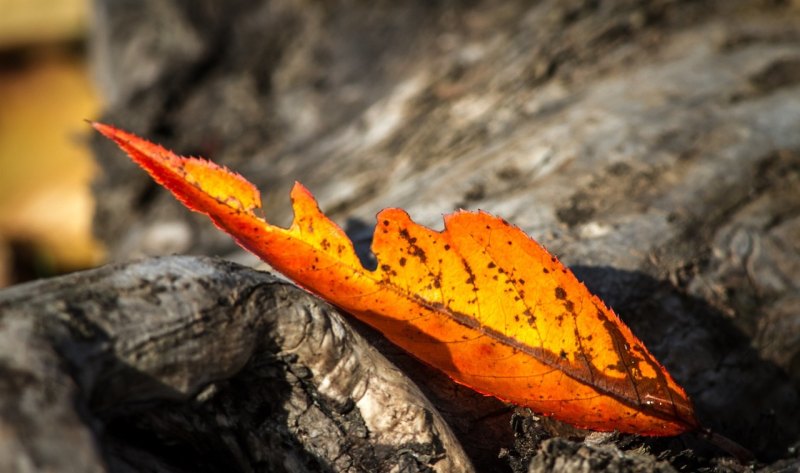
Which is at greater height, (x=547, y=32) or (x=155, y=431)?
(x=547, y=32)

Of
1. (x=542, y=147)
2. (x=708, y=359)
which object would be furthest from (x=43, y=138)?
(x=708, y=359)

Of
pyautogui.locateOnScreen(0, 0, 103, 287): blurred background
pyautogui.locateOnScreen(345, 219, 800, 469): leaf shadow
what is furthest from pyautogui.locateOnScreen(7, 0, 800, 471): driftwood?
pyautogui.locateOnScreen(0, 0, 103, 287): blurred background

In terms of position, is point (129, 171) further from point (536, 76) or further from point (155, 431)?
point (155, 431)

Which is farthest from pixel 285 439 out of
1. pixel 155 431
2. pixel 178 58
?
pixel 178 58

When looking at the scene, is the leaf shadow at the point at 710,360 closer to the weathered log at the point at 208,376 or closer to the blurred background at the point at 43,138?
the weathered log at the point at 208,376

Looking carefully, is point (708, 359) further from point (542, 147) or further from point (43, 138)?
point (43, 138)

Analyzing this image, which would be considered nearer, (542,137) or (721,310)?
(721,310)

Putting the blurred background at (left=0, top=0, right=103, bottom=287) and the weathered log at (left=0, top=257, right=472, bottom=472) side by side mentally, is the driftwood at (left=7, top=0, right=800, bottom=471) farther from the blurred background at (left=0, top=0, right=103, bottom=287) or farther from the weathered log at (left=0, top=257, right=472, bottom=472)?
the blurred background at (left=0, top=0, right=103, bottom=287)
